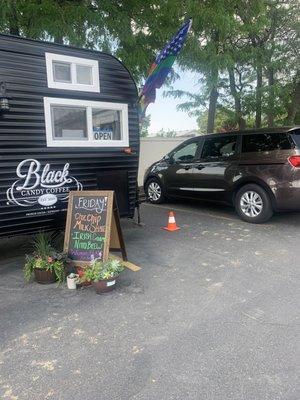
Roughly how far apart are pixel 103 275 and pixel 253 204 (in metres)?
3.84

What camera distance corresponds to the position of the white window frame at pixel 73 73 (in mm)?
4934

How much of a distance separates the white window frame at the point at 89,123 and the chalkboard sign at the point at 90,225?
84 centimetres

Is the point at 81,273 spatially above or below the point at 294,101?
below

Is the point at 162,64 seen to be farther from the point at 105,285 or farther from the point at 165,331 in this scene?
the point at 165,331

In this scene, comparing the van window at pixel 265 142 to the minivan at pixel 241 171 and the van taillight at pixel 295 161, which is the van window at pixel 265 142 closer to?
the minivan at pixel 241 171

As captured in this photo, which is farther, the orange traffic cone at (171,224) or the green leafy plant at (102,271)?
the orange traffic cone at (171,224)

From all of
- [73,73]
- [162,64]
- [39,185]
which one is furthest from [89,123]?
[162,64]

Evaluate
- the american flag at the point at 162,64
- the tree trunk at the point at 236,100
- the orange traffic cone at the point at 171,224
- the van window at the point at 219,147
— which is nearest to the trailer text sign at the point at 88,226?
the orange traffic cone at the point at 171,224

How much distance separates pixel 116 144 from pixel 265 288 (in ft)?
10.2

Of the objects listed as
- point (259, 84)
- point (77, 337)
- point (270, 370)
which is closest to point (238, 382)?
point (270, 370)

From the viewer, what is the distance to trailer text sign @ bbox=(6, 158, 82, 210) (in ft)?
15.5

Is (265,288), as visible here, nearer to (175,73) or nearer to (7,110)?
(7,110)

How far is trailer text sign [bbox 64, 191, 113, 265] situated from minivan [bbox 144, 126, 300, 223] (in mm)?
3305

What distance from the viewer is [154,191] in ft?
29.9
